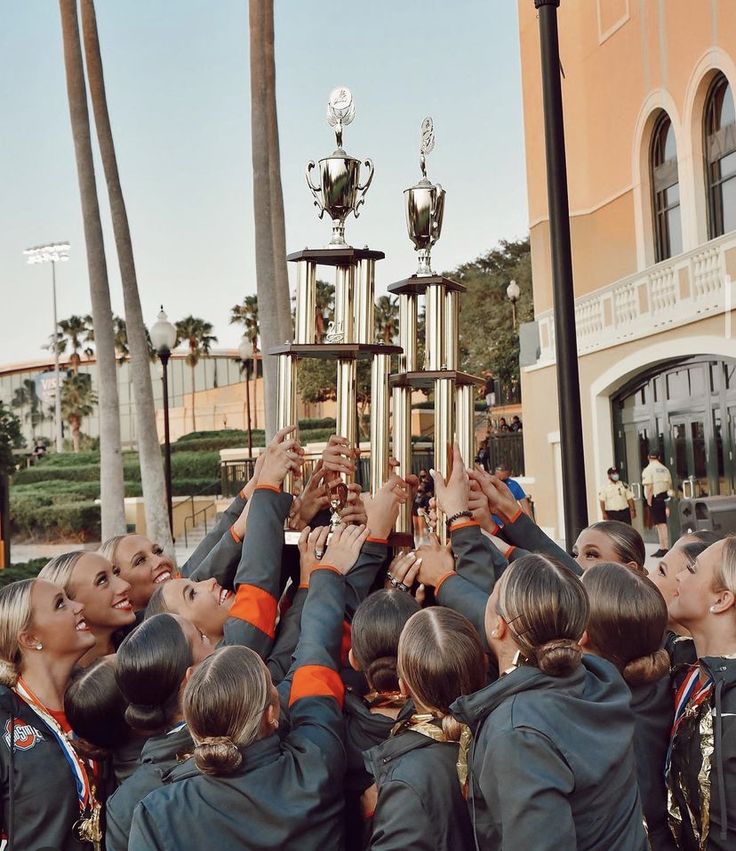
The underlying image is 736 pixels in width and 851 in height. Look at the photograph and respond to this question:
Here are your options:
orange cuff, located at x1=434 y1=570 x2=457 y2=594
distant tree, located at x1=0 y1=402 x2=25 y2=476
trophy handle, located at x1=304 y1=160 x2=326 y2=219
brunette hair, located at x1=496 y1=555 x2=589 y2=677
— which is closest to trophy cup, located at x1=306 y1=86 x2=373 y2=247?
trophy handle, located at x1=304 y1=160 x2=326 y2=219

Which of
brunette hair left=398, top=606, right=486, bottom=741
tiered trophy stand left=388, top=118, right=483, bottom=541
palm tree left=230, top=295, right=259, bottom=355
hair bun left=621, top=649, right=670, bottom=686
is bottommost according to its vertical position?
hair bun left=621, top=649, right=670, bottom=686

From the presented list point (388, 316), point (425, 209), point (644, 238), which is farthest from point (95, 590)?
point (388, 316)

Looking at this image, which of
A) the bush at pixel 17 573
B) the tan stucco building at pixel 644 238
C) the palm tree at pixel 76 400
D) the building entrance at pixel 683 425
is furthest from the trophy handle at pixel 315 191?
the palm tree at pixel 76 400

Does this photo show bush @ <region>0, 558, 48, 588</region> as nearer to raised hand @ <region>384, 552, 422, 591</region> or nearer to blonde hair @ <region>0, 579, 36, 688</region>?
blonde hair @ <region>0, 579, 36, 688</region>

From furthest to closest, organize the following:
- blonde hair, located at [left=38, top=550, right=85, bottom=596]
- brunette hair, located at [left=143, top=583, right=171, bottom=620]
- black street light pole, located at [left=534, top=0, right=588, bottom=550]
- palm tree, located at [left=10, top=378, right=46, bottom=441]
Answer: palm tree, located at [left=10, top=378, right=46, bottom=441], black street light pole, located at [left=534, top=0, right=588, bottom=550], blonde hair, located at [left=38, top=550, right=85, bottom=596], brunette hair, located at [left=143, top=583, right=171, bottom=620]

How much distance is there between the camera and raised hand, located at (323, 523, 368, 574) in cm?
352

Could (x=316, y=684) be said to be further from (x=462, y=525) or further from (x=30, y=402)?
(x=30, y=402)

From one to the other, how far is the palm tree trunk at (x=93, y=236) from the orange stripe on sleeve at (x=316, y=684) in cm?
1640

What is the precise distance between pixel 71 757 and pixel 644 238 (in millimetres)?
20018

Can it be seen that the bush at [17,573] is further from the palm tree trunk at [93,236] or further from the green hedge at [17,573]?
the palm tree trunk at [93,236]

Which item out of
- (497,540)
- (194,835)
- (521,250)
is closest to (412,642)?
(194,835)

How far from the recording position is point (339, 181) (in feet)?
13.9

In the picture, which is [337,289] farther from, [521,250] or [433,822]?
[521,250]

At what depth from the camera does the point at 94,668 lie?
341 cm
